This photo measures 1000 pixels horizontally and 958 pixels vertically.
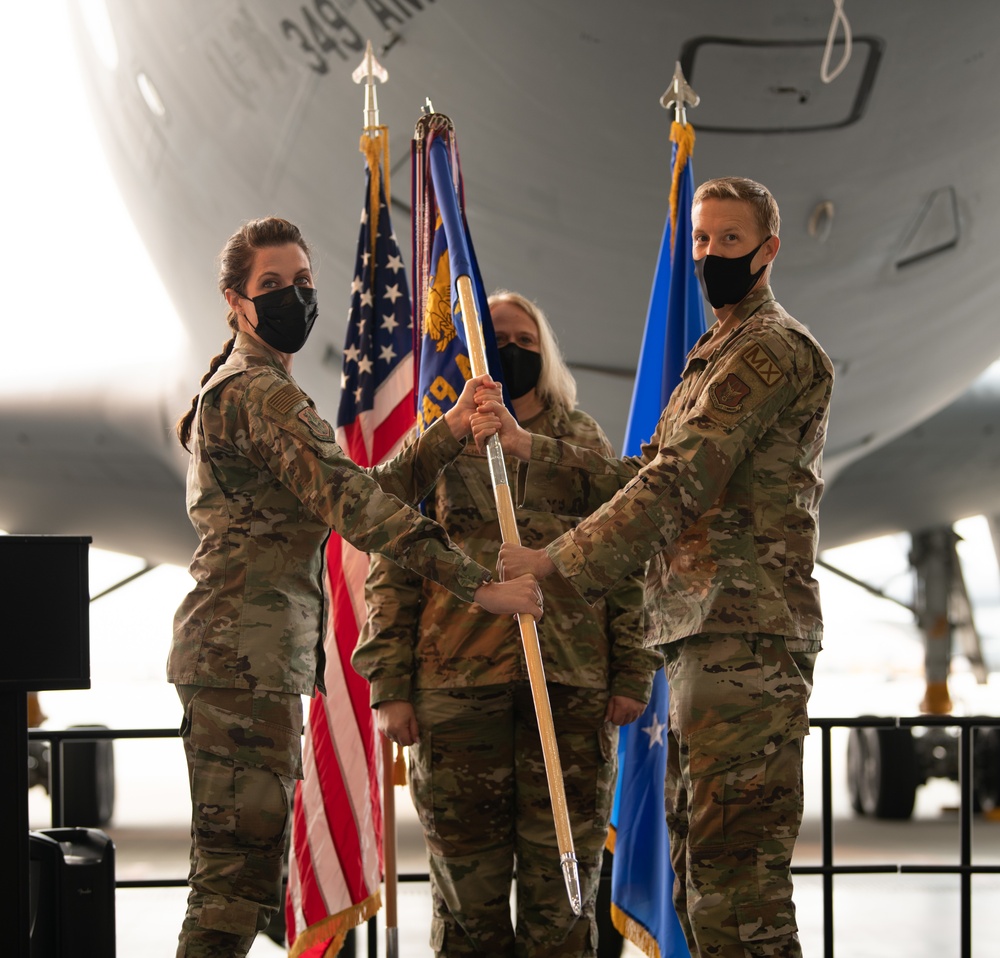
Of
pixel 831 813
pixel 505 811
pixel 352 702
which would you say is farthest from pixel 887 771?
pixel 505 811

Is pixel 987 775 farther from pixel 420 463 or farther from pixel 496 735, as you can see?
pixel 420 463

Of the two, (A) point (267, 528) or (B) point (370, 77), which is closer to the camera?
(A) point (267, 528)

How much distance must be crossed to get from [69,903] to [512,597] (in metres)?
1.17

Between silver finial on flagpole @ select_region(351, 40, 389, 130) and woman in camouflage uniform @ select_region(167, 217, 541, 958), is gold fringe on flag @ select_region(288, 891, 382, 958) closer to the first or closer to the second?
woman in camouflage uniform @ select_region(167, 217, 541, 958)

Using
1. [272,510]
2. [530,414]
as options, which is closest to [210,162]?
[530,414]

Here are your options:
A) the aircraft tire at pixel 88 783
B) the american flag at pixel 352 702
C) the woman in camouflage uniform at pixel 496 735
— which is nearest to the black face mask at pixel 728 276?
the woman in camouflage uniform at pixel 496 735

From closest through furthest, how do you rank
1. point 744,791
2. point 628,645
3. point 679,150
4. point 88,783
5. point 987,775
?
point 744,791
point 628,645
point 679,150
point 88,783
point 987,775

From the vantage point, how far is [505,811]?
240 centimetres

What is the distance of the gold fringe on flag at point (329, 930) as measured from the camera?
2.88 meters

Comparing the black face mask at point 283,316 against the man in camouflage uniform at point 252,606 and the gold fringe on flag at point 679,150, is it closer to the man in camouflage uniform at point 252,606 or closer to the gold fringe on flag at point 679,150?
the man in camouflage uniform at point 252,606

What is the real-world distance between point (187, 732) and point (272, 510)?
1.41 feet

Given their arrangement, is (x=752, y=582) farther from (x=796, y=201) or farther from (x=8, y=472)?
(x=8, y=472)

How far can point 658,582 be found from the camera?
2195 mm

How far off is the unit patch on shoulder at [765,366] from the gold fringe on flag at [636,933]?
145 cm
